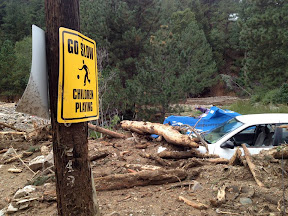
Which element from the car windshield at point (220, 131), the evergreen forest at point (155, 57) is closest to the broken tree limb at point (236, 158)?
the car windshield at point (220, 131)

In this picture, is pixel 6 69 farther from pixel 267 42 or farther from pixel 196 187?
pixel 196 187

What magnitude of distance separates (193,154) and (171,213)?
249cm

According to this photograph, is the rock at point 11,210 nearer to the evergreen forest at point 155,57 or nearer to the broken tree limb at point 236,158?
the broken tree limb at point 236,158

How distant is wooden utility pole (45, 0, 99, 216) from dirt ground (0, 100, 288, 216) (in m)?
0.87

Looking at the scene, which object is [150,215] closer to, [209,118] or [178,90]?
[209,118]

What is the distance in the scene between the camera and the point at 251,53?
82.6 feet

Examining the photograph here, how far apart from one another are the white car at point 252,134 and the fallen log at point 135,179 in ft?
5.72

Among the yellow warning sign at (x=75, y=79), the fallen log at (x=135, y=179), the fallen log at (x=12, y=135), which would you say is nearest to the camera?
the yellow warning sign at (x=75, y=79)

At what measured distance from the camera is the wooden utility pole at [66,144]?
2.34 meters

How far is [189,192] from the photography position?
3.88 metres

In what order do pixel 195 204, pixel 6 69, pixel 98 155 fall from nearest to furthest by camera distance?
pixel 195 204 → pixel 98 155 → pixel 6 69

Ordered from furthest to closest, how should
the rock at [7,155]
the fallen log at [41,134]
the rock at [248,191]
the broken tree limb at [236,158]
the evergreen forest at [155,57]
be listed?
the evergreen forest at [155,57] < the fallen log at [41,134] < the rock at [7,155] < the broken tree limb at [236,158] < the rock at [248,191]

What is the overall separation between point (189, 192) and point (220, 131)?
2.79 meters

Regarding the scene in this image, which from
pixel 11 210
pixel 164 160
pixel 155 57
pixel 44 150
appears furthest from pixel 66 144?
pixel 155 57
